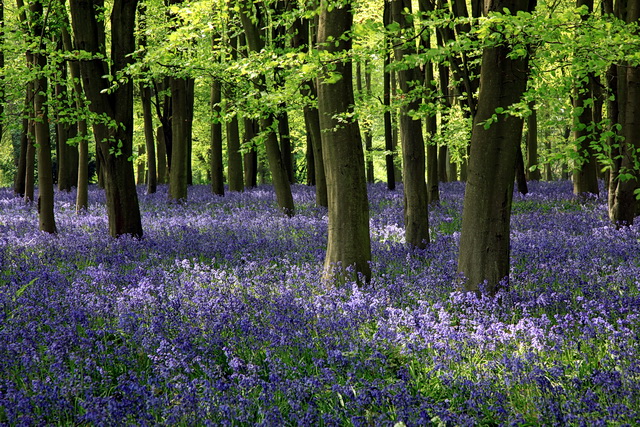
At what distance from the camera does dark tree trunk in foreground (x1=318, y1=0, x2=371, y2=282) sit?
747 centimetres

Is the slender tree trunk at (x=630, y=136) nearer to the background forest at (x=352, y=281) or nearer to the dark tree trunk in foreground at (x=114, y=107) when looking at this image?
the background forest at (x=352, y=281)

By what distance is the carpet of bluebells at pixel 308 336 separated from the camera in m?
3.92

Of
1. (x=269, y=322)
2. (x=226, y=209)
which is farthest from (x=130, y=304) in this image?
(x=226, y=209)

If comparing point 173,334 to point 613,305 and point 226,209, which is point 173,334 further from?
point 226,209

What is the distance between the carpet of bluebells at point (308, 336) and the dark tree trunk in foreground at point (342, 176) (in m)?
0.46

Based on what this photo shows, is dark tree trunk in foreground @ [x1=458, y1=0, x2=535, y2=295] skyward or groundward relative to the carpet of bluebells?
skyward

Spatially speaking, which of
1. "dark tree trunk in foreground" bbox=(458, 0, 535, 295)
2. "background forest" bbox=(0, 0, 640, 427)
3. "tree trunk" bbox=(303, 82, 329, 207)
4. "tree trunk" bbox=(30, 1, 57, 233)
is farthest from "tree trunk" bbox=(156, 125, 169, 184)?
"dark tree trunk in foreground" bbox=(458, 0, 535, 295)

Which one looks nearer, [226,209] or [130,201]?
[130,201]

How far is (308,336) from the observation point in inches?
209

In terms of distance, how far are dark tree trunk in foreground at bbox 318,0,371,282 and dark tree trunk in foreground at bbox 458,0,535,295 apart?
165 centimetres

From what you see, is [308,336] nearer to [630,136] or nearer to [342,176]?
[342,176]

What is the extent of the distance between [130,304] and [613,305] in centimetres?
538

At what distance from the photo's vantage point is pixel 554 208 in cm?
1463

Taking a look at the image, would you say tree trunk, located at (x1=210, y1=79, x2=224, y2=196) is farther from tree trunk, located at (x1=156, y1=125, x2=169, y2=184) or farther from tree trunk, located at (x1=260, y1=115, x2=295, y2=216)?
tree trunk, located at (x1=156, y1=125, x2=169, y2=184)
